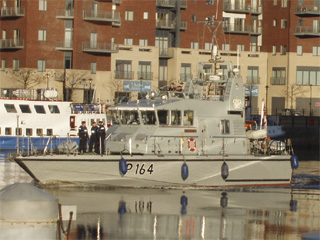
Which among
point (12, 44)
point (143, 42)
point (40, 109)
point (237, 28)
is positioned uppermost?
point (237, 28)

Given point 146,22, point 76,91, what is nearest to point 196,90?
point 76,91

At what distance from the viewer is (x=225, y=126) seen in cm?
3300

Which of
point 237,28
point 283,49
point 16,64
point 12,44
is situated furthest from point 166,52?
point 12,44

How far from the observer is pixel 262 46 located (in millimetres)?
95875

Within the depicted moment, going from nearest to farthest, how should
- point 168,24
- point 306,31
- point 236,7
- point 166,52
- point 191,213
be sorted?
point 191,213
point 166,52
point 168,24
point 306,31
point 236,7

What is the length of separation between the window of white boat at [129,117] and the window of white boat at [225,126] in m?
3.40

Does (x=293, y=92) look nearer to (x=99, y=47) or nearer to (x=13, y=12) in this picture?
(x=99, y=47)

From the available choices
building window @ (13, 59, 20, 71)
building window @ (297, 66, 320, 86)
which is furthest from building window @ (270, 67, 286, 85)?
building window @ (13, 59, 20, 71)

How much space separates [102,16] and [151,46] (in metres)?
7.33

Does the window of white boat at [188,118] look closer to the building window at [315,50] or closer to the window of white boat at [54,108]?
the window of white boat at [54,108]

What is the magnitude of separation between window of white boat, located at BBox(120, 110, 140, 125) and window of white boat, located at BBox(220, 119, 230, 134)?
3398 mm

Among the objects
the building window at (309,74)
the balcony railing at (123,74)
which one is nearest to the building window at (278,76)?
the building window at (309,74)

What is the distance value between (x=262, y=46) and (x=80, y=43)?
25158 mm

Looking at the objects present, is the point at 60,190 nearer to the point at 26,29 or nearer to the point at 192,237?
the point at 192,237
